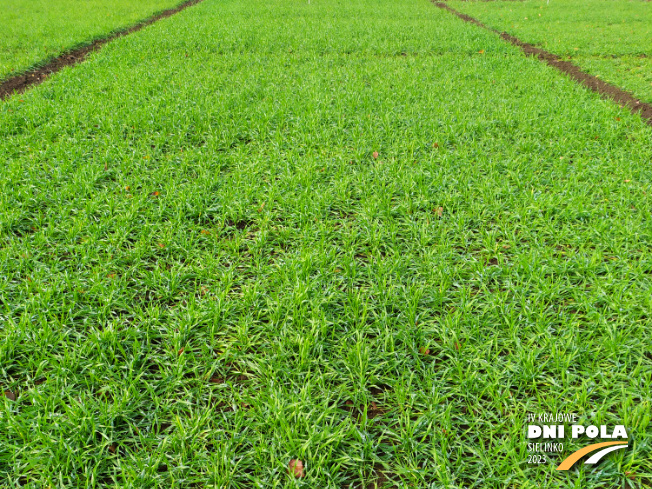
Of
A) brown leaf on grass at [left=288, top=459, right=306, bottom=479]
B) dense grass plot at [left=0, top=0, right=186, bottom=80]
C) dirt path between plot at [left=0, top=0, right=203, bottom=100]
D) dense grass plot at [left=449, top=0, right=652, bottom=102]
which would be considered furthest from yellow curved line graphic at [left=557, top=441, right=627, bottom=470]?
dense grass plot at [left=0, top=0, right=186, bottom=80]

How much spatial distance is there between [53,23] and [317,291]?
12.9 m

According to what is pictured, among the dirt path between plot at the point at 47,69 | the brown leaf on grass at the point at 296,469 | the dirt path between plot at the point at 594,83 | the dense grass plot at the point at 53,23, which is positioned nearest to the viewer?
the brown leaf on grass at the point at 296,469

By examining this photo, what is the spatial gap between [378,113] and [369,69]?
104 inches

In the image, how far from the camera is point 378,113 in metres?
5.75

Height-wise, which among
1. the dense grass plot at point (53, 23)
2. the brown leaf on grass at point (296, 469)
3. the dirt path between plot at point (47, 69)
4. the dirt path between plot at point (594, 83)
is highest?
the dense grass plot at point (53, 23)

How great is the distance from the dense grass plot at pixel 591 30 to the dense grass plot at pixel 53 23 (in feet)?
36.5

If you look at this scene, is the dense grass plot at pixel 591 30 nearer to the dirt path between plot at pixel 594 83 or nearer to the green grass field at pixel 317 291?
the dirt path between plot at pixel 594 83

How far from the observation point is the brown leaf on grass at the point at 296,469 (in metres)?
1.73

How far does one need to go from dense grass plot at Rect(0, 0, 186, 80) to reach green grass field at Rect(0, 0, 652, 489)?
12.4 feet

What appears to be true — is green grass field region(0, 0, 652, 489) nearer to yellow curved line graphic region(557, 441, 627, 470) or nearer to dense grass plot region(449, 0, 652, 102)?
yellow curved line graphic region(557, 441, 627, 470)

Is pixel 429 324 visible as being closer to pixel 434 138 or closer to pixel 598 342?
pixel 598 342

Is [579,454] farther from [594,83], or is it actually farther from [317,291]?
[594,83]
